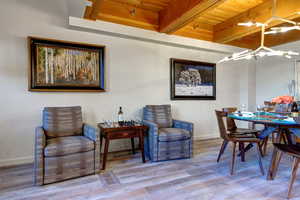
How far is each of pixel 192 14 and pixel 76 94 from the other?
230 centimetres

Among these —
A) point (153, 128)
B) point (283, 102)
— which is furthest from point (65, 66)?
point (283, 102)

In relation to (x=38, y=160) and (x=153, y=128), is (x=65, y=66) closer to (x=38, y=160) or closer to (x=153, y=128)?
(x=38, y=160)

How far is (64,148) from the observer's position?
6.93 ft

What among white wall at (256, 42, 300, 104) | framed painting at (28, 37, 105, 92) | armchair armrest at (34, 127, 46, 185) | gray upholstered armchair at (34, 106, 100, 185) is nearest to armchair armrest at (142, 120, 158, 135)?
gray upholstered armchair at (34, 106, 100, 185)

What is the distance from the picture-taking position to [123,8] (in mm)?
3098

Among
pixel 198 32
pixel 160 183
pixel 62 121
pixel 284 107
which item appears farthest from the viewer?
pixel 198 32

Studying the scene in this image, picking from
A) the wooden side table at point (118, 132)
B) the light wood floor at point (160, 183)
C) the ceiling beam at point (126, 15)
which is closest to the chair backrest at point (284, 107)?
the light wood floor at point (160, 183)

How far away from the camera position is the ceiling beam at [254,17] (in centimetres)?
260

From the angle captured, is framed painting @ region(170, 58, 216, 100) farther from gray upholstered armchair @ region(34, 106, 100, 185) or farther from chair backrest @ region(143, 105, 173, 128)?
gray upholstered armchair @ region(34, 106, 100, 185)

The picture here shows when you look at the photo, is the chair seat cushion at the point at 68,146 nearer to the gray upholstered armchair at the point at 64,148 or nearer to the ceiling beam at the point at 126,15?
the gray upholstered armchair at the point at 64,148

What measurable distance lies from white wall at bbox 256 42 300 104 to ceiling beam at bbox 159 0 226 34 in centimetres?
310

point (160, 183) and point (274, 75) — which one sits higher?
point (274, 75)

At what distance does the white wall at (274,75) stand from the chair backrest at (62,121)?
15.5 ft

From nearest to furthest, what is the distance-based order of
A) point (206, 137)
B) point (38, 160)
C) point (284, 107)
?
point (38, 160)
point (284, 107)
point (206, 137)
